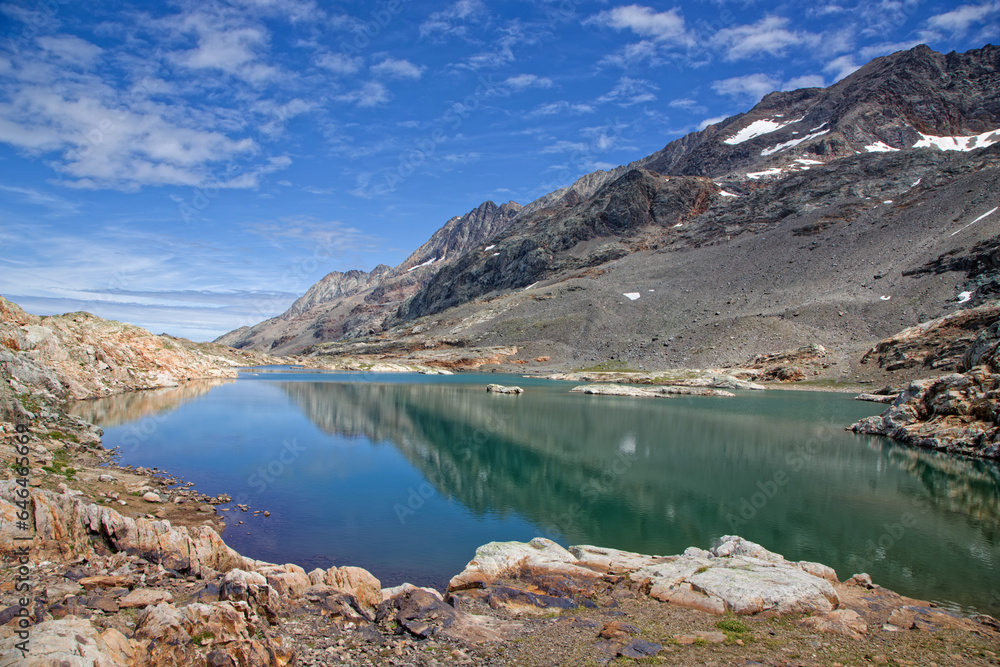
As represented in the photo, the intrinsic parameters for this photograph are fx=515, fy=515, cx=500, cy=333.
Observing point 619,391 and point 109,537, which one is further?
point 619,391

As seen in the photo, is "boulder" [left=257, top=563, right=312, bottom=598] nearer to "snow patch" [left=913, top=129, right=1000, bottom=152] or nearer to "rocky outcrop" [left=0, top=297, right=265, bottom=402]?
"rocky outcrop" [left=0, top=297, right=265, bottom=402]

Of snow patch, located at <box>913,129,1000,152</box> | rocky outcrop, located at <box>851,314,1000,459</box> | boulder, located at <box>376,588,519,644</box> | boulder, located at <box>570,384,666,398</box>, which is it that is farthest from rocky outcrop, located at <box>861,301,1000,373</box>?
snow patch, located at <box>913,129,1000,152</box>

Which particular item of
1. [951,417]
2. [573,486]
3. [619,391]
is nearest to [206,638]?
[573,486]

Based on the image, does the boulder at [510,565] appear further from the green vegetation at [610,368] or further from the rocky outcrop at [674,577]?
the green vegetation at [610,368]

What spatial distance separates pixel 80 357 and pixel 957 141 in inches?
10431

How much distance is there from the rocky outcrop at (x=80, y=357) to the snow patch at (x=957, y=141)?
239 meters

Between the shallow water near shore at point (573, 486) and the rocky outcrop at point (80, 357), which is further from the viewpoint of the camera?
the rocky outcrop at point (80, 357)

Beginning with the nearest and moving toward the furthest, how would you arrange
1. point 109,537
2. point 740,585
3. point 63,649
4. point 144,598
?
point 63,649, point 144,598, point 740,585, point 109,537

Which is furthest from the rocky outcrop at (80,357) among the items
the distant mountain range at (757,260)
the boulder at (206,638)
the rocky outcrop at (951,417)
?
the distant mountain range at (757,260)

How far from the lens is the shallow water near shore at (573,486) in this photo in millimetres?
14906

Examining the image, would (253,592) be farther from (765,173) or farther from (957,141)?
(957,141)

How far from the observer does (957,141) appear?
192 metres

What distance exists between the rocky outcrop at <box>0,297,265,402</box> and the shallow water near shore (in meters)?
3.74

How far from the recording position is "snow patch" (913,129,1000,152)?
186 m
